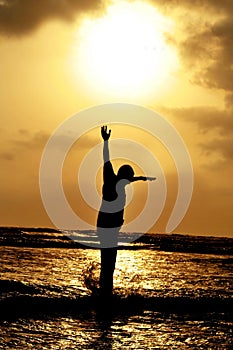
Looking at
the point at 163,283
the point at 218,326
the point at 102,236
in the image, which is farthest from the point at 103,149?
the point at 163,283

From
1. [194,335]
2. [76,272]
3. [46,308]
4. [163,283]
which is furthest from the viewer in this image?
[76,272]

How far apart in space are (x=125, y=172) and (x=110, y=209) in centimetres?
85

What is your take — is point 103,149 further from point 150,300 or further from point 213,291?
point 213,291

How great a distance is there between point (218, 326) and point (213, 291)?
5.22 meters

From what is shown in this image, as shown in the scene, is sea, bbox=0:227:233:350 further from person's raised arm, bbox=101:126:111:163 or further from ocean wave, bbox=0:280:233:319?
person's raised arm, bbox=101:126:111:163

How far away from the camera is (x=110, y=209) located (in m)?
13.2

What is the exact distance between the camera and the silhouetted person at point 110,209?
520 inches

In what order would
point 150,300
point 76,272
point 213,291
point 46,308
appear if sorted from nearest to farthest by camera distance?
point 46,308, point 150,300, point 213,291, point 76,272

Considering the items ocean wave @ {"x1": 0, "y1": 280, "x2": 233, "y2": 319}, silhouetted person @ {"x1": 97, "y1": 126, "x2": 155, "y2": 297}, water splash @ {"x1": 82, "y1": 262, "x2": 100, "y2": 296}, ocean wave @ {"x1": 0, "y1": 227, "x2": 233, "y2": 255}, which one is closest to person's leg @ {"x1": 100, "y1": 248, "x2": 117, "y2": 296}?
silhouetted person @ {"x1": 97, "y1": 126, "x2": 155, "y2": 297}

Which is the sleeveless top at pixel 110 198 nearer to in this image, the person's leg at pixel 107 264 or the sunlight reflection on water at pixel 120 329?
the person's leg at pixel 107 264

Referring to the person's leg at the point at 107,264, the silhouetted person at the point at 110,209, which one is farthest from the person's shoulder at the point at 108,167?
the person's leg at the point at 107,264

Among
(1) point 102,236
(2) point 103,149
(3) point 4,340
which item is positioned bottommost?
(3) point 4,340

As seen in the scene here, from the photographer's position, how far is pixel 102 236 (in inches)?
527

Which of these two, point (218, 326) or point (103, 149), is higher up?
point (103, 149)
